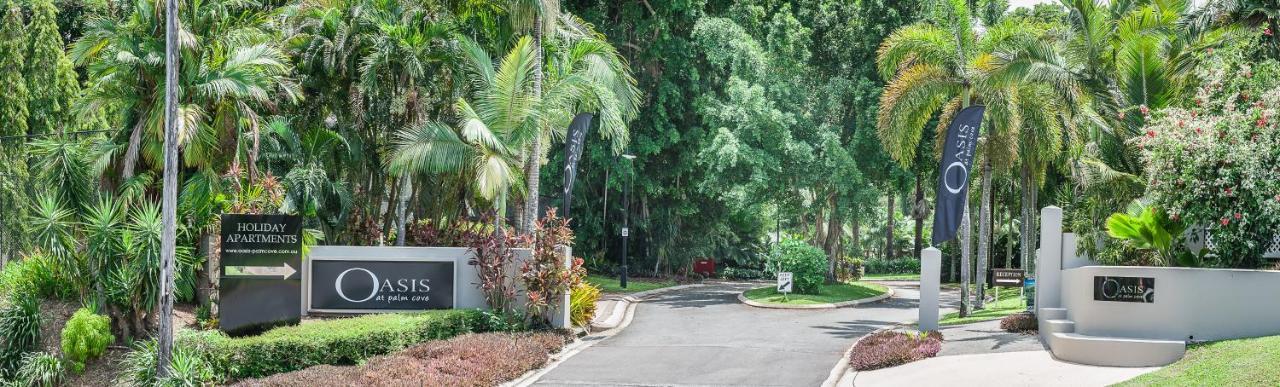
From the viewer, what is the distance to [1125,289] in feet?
51.5

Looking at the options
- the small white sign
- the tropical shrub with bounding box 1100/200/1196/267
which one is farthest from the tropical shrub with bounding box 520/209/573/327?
the small white sign

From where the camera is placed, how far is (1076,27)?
27.5 m

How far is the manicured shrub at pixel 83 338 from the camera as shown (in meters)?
17.2

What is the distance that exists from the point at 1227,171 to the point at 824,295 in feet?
60.9

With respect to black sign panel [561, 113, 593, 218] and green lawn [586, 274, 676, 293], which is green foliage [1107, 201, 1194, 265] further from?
green lawn [586, 274, 676, 293]

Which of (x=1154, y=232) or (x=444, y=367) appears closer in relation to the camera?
(x=444, y=367)

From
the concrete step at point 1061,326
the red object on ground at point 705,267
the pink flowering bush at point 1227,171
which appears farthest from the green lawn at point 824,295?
the pink flowering bush at point 1227,171

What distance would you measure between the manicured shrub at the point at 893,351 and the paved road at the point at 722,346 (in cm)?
63

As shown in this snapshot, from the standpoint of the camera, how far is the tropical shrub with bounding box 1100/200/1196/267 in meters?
18.0

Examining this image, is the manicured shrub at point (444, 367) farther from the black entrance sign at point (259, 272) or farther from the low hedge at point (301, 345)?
the black entrance sign at point (259, 272)

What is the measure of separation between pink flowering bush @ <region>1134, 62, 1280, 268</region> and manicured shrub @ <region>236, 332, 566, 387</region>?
425 inches

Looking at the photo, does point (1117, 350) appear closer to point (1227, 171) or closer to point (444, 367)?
point (1227, 171)

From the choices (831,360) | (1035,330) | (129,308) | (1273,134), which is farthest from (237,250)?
(1273,134)

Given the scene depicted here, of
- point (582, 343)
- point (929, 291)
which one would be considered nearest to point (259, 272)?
point (582, 343)
